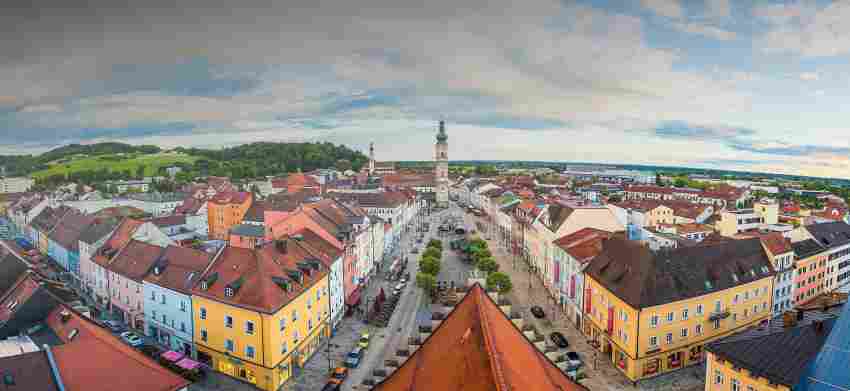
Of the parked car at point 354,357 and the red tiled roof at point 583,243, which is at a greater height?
the red tiled roof at point 583,243

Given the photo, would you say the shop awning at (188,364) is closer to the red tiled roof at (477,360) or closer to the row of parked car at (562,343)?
the red tiled roof at (477,360)

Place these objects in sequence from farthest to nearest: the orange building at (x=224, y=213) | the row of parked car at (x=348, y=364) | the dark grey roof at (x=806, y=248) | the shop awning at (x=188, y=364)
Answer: the orange building at (x=224, y=213), the dark grey roof at (x=806, y=248), the shop awning at (x=188, y=364), the row of parked car at (x=348, y=364)

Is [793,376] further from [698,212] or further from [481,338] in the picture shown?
[698,212]

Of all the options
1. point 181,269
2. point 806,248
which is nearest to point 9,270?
point 181,269

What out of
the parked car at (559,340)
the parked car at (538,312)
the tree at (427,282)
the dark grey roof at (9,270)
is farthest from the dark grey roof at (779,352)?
the dark grey roof at (9,270)

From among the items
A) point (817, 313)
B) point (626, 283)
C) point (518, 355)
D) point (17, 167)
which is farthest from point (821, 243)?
point (17, 167)
